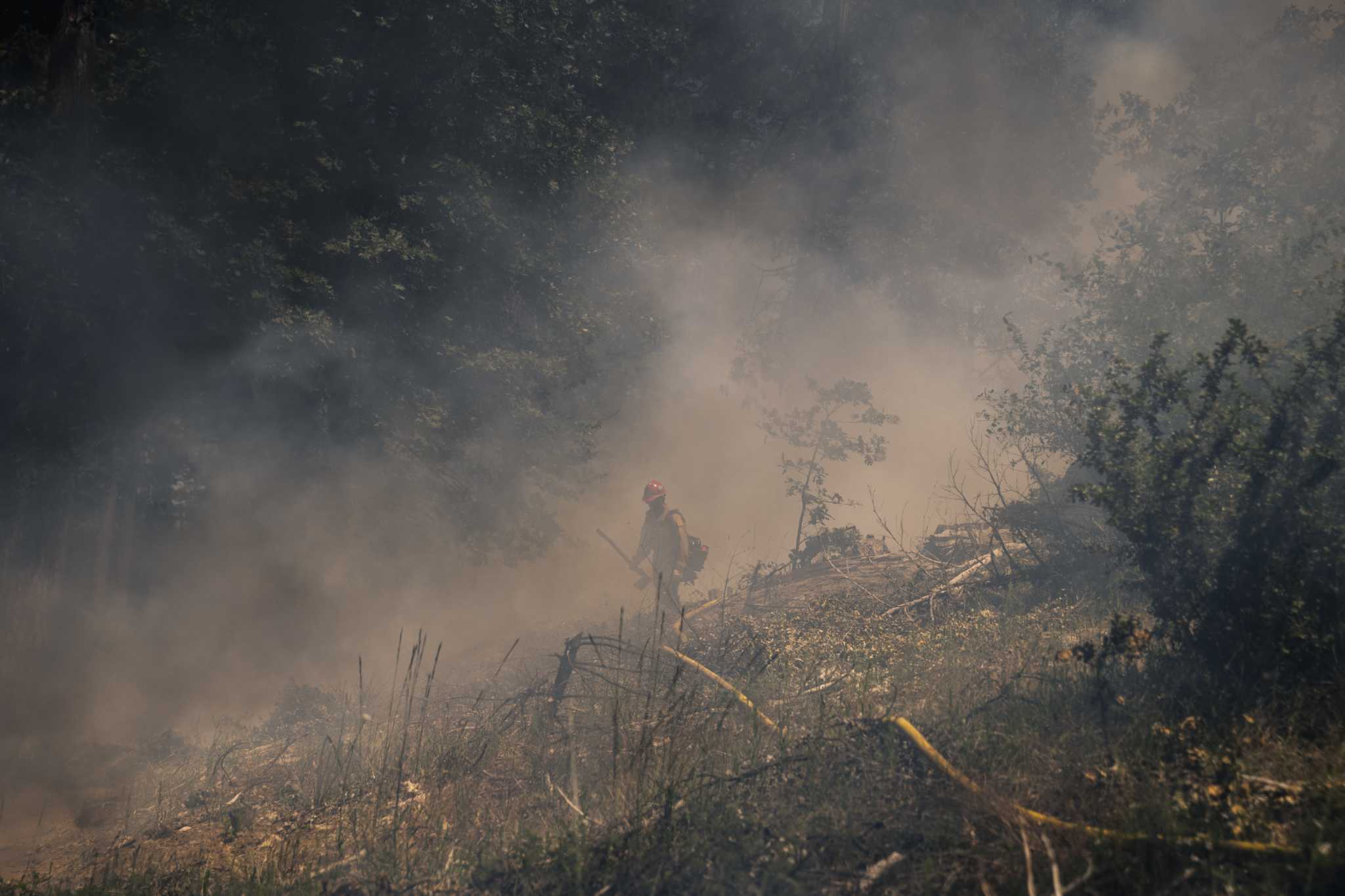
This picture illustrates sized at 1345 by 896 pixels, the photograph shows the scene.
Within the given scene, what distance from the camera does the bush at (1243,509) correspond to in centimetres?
391

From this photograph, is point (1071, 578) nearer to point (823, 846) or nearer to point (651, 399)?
point (823, 846)

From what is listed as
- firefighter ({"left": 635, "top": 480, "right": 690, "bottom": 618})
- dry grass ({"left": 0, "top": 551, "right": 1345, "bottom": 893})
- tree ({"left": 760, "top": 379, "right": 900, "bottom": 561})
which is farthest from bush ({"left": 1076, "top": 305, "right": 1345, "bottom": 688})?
tree ({"left": 760, "top": 379, "right": 900, "bottom": 561})

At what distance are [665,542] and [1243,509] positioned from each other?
7148mm

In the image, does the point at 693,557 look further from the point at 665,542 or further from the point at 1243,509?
the point at 1243,509

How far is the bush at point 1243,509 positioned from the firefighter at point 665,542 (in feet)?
20.6

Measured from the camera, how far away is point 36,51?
723 cm

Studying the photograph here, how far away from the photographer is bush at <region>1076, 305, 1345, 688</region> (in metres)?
3.91

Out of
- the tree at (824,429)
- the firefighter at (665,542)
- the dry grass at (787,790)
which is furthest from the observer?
the tree at (824,429)

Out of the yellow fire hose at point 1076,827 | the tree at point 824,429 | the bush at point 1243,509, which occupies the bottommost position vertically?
the yellow fire hose at point 1076,827

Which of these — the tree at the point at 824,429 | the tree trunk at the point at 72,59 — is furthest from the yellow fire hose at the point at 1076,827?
the tree at the point at 824,429

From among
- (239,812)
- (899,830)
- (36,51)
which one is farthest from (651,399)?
(899,830)

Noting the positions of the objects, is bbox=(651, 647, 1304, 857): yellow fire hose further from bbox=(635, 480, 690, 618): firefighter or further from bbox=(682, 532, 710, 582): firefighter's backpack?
bbox=(682, 532, 710, 582): firefighter's backpack

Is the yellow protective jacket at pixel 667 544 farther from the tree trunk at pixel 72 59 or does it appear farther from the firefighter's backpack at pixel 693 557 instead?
the tree trunk at pixel 72 59

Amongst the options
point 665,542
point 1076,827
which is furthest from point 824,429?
point 1076,827
